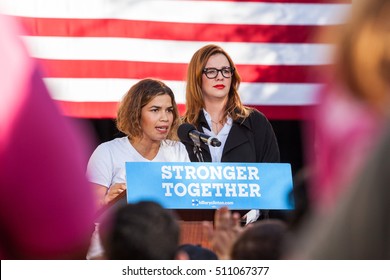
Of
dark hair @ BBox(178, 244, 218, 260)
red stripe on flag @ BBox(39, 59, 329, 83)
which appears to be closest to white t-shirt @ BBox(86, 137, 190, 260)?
red stripe on flag @ BBox(39, 59, 329, 83)

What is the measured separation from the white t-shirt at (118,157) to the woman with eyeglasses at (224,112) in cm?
16

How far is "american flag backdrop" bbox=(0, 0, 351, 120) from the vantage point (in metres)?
4.50

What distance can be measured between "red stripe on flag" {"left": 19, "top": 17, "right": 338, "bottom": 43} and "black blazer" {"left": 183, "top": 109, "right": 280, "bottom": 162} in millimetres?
484

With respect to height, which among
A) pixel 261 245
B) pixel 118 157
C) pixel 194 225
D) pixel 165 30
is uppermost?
pixel 165 30

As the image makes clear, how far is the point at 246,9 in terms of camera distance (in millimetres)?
4605

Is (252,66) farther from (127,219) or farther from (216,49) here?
(127,219)

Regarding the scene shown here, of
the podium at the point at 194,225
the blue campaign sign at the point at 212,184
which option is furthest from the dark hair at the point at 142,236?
the blue campaign sign at the point at 212,184

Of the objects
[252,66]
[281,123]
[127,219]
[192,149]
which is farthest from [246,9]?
[127,219]

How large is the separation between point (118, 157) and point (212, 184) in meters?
0.46

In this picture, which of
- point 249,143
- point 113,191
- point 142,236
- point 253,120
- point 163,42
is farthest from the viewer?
point 163,42

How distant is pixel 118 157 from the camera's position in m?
4.06

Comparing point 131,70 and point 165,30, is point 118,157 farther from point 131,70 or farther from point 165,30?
point 165,30

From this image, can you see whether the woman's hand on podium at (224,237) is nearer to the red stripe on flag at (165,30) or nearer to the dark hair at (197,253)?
the dark hair at (197,253)

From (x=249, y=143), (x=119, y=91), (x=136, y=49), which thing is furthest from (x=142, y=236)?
(x=136, y=49)
